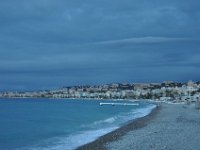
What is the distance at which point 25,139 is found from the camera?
32.9 metres

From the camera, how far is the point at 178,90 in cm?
18112

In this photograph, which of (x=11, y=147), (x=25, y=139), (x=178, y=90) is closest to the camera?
(x=11, y=147)

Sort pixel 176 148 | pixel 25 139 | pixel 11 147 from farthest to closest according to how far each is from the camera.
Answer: pixel 25 139 < pixel 11 147 < pixel 176 148

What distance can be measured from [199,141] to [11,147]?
33.4 ft

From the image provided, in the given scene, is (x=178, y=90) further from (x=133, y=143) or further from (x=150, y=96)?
(x=133, y=143)

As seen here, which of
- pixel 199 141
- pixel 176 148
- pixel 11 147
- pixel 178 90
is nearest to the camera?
pixel 176 148

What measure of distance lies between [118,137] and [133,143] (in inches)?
183

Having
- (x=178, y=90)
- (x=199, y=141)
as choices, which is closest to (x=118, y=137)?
(x=199, y=141)

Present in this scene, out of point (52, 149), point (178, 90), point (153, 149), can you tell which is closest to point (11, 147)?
point (52, 149)

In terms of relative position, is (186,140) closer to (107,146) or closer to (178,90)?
(107,146)

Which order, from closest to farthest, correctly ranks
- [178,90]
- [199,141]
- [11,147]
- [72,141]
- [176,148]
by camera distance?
[176,148]
[199,141]
[11,147]
[72,141]
[178,90]

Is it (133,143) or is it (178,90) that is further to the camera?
(178,90)

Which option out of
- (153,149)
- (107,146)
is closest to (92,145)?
(107,146)

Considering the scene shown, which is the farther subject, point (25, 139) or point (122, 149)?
point (25, 139)
